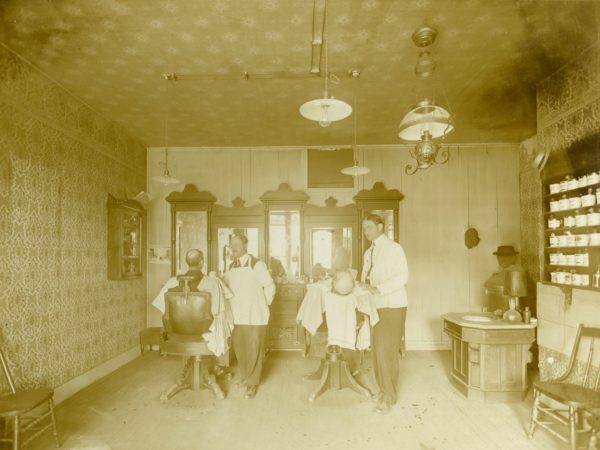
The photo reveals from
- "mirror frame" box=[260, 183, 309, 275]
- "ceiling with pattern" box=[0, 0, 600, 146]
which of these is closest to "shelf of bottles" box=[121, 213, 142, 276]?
"ceiling with pattern" box=[0, 0, 600, 146]

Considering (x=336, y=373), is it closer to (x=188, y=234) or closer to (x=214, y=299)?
(x=214, y=299)

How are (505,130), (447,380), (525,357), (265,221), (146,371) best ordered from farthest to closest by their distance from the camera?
(265,221) < (505,130) < (146,371) < (447,380) < (525,357)

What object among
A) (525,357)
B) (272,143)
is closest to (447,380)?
(525,357)

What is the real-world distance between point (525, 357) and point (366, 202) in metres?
3.23

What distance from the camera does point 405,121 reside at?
3156 millimetres

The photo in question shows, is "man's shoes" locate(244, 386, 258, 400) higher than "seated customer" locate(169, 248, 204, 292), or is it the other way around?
"seated customer" locate(169, 248, 204, 292)

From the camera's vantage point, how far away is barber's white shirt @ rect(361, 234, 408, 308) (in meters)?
3.79

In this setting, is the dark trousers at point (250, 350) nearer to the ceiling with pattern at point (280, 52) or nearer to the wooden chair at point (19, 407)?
the wooden chair at point (19, 407)

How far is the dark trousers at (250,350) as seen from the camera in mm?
4359

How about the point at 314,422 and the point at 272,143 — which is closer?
the point at 314,422

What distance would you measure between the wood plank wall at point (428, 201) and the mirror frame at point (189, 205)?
16cm

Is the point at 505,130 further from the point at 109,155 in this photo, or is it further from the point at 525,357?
the point at 109,155

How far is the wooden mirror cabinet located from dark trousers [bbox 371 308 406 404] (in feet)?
8.67

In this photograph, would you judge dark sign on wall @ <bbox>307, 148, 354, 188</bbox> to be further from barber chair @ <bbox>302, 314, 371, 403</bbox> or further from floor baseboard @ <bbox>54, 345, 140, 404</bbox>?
floor baseboard @ <bbox>54, 345, 140, 404</bbox>
